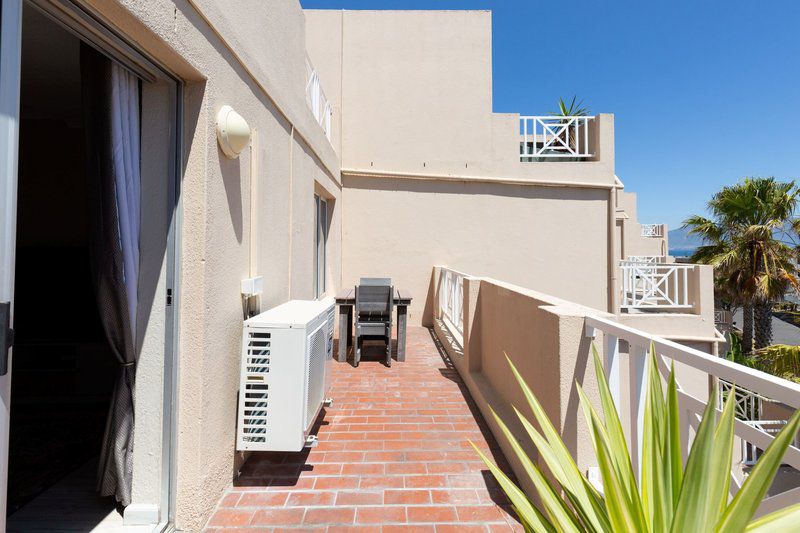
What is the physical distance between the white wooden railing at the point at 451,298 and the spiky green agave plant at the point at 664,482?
4.07 m

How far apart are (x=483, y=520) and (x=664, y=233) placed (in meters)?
23.0

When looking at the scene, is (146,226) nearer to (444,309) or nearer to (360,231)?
(444,309)

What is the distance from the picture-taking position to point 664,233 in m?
20.9

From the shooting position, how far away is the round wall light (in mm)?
2383

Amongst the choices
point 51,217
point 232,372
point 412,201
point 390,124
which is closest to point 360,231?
point 412,201

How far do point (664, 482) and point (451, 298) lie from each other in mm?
5735

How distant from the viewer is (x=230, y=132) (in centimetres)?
240

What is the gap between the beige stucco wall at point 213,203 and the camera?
2.10 metres

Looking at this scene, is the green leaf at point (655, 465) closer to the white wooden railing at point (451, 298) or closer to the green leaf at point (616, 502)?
the green leaf at point (616, 502)

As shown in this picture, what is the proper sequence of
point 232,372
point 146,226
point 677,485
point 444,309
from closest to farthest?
point 677,485
point 146,226
point 232,372
point 444,309

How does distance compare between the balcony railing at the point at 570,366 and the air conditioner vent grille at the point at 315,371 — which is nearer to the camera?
the balcony railing at the point at 570,366

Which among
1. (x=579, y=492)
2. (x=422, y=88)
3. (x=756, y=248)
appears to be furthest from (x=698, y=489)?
(x=756, y=248)

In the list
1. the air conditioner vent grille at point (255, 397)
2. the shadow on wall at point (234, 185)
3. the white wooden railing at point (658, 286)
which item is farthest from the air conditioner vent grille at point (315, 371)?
the white wooden railing at point (658, 286)

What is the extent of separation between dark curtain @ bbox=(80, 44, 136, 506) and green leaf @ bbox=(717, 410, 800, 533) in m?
2.47
